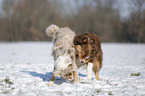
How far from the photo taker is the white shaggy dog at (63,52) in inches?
163

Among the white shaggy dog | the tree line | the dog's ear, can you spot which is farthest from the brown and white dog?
the tree line

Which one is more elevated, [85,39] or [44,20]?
[44,20]

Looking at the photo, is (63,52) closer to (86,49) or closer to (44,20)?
(86,49)

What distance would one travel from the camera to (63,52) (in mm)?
4176

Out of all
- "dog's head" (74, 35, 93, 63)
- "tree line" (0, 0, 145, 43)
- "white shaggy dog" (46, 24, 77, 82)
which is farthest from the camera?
"tree line" (0, 0, 145, 43)

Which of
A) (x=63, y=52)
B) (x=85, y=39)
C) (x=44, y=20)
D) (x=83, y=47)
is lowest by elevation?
(x=63, y=52)

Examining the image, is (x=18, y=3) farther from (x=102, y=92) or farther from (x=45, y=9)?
(x=102, y=92)

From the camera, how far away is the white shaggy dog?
414 centimetres

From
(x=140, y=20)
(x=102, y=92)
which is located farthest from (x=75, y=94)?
(x=140, y=20)

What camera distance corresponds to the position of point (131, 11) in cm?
3447

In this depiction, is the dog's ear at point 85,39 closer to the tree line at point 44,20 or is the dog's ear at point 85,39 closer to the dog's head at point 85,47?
the dog's head at point 85,47

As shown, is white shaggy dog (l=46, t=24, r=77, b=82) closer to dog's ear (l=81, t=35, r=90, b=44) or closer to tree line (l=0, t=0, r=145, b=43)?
dog's ear (l=81, t=35, r=90, b=44)

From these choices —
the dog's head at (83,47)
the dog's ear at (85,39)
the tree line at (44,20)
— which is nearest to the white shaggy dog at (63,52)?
the dog's head at (83,47)

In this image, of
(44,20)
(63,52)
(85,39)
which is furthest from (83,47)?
(44,20)
